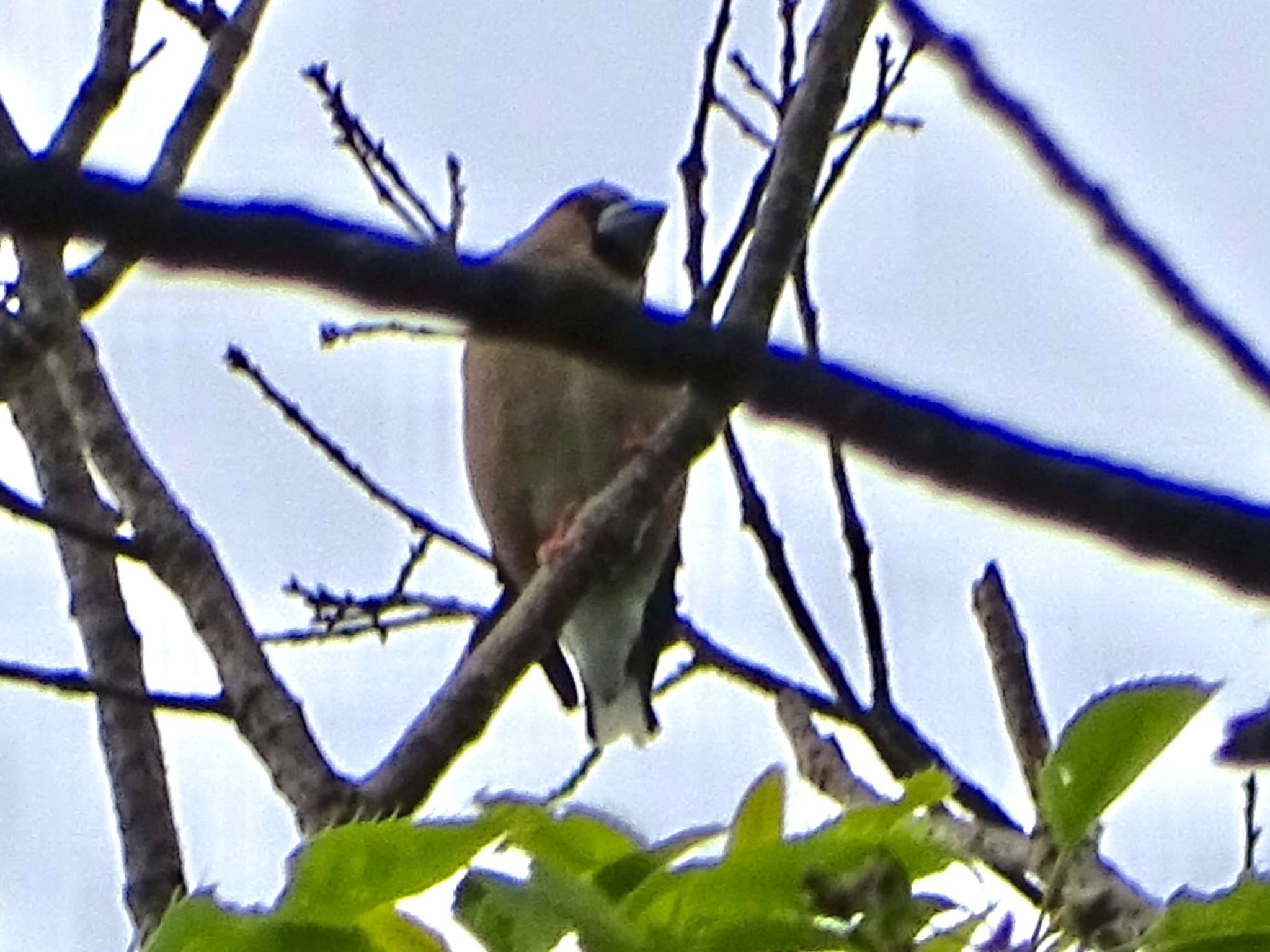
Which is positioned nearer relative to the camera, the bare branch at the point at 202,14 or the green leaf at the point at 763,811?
the green leaf at the point at 763,811

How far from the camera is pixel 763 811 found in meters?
0.70

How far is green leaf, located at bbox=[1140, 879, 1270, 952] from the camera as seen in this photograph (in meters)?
0.58

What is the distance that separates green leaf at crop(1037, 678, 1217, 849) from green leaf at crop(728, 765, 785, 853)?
11 centimetres

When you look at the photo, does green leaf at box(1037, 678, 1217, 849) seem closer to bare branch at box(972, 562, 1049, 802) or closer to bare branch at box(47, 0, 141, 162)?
bare branch at box(972, 562, 1049, 802)

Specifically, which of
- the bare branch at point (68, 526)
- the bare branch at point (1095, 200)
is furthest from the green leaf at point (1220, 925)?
the bare branch at point (68, 526)

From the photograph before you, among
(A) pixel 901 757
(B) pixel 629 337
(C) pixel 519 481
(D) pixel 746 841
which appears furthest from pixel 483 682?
(C) pixel 519 481

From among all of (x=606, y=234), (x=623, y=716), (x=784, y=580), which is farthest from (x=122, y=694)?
(x=606, y=234)

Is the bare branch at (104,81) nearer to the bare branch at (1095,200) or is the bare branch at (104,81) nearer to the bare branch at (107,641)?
the bare branch at (107,641)

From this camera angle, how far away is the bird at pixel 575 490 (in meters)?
2.84

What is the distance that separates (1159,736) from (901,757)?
69 centimetres

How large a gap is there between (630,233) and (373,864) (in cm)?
275

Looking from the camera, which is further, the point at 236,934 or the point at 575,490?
the point at 575,490

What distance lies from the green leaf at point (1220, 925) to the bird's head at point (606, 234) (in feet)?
8.37

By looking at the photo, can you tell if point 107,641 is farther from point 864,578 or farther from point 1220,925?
point 1220,925
